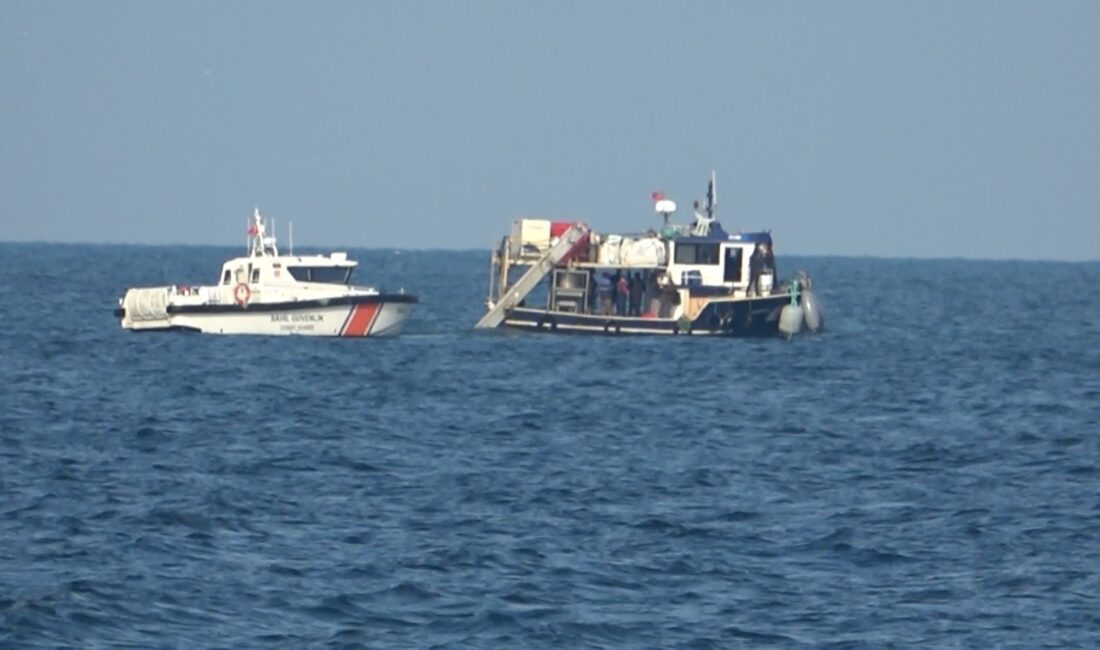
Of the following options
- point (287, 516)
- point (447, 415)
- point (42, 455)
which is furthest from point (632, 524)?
point (447, 415)

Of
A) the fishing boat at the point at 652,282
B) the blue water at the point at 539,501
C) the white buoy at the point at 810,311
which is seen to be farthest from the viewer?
the white buoy at the point at 810,311

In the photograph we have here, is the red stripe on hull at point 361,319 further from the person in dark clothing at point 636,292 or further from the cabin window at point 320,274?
the person in dark clothing at point 636,292

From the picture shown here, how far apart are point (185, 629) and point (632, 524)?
793 cm

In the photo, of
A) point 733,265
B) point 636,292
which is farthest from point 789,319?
point 636,292

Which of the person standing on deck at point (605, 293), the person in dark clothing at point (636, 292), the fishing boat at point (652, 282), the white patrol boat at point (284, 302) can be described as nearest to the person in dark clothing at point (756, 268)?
the fishing boat at point (652, 282)

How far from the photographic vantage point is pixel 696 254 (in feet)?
199

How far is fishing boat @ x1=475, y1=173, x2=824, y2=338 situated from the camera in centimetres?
6028

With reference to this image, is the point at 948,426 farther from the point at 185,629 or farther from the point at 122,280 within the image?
the point at 122,280

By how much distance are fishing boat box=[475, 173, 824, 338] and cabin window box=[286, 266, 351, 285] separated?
537 centimetres

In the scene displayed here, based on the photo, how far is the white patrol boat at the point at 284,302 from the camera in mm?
57500

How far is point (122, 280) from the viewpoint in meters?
125

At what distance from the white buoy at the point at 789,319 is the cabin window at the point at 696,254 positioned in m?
2.83

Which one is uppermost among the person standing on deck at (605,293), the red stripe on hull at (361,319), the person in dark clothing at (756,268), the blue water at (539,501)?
the person in dark clothing at (756,268)

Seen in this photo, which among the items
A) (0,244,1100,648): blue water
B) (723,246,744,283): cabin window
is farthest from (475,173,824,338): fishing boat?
(0,244,1100,648): blue water
